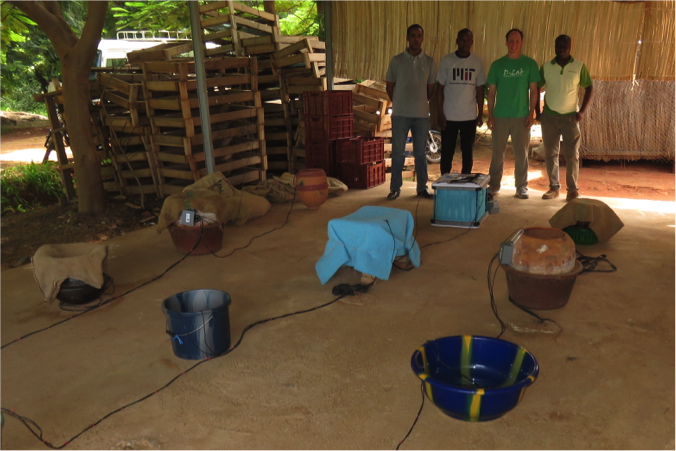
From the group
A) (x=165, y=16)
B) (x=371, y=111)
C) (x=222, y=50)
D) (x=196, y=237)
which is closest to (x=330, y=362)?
(x=196, y=237)

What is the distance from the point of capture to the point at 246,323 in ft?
12.9

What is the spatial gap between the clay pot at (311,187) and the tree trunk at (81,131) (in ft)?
8.22

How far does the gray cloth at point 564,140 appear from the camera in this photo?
6.80 m

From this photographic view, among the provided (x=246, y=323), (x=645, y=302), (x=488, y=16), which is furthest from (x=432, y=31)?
(x=246, y=323)

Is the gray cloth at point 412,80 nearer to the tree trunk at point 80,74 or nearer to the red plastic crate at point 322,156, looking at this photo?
the red plastic crate at point 322,156

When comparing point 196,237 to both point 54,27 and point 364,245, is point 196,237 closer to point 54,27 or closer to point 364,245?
point 364,245

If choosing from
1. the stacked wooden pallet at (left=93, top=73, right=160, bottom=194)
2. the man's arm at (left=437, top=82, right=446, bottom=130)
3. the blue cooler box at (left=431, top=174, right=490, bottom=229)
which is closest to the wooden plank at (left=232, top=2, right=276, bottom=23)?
the stacked wooden pallet at (left=93, top=73, right=160, bottom=194)

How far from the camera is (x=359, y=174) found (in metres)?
8.18

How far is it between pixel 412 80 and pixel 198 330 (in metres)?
4.74

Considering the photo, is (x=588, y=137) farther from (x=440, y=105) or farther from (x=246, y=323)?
(x=246, y=323)

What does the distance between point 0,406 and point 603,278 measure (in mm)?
4405

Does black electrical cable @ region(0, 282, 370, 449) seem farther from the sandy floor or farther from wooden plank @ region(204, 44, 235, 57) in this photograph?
wooden plank @ region(204, 44, 235, 57)

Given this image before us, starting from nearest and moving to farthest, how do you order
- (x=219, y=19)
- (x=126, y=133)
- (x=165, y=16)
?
(x=126, y=133) < (x=219, y=19) < (x=165, y=16)

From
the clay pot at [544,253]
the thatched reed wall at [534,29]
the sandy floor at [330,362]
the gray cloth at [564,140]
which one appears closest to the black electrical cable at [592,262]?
the sandy floor at [330,362]
